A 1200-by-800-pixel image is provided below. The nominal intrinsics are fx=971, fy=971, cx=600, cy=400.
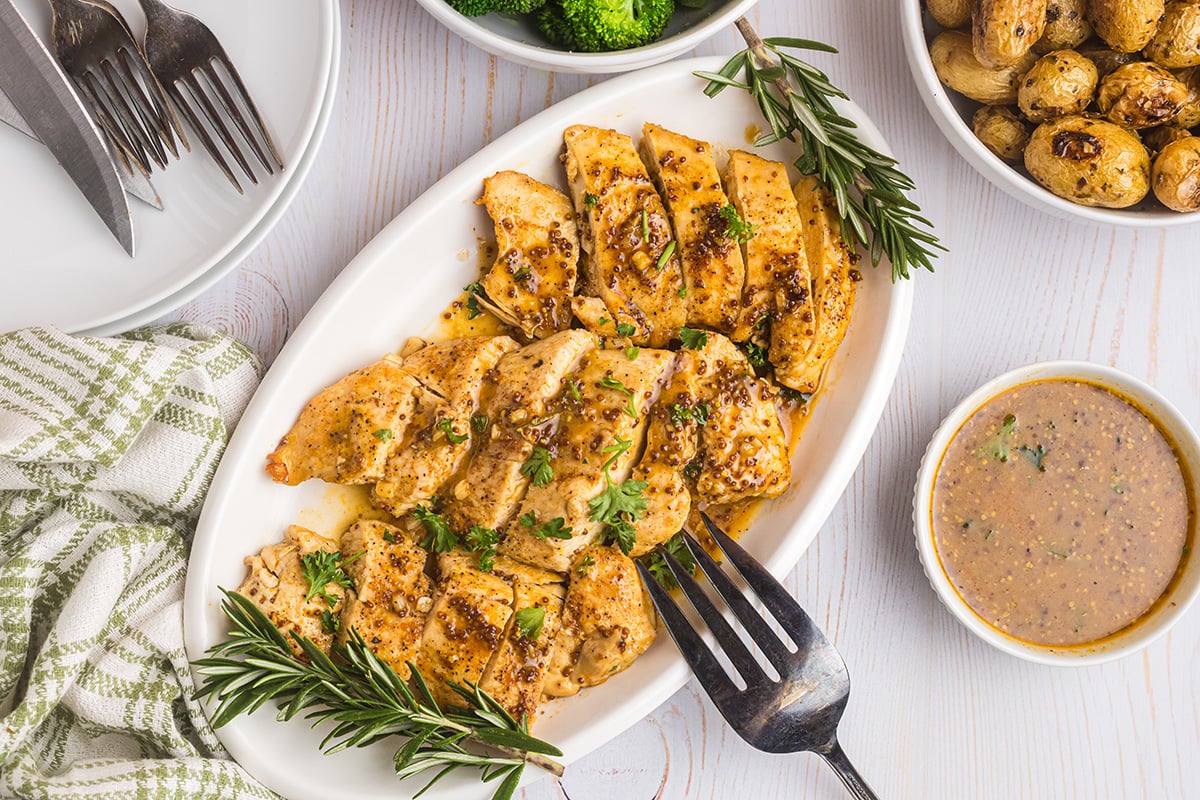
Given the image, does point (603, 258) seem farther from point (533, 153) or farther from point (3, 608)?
point (3, 608)

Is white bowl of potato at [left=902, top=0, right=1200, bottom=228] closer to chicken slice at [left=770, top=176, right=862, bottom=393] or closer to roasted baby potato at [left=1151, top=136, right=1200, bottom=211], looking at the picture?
roasted baby potato at [left=1151, top=136, right=1200, bottom=211]

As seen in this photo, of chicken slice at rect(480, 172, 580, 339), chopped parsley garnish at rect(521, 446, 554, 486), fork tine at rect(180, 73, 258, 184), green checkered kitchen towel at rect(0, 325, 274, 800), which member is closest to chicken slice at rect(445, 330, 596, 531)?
chopped parsley garnish at rect(521, 446, 554, 486)

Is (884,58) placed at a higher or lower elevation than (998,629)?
higher

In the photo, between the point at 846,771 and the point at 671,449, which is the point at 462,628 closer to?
the point at 671,449

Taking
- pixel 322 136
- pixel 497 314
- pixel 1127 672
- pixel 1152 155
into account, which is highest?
pixel 322 136

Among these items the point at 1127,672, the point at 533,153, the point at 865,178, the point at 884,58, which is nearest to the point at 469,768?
the point at 533,153

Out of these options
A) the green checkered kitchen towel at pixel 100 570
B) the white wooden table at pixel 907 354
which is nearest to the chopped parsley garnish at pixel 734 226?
the white wooden table at pixel 907 354

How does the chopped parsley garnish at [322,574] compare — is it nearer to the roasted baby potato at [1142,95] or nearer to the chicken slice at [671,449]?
the chicken slice at [671,449]

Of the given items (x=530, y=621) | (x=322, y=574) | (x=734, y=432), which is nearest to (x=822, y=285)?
(x=734, y=432)
